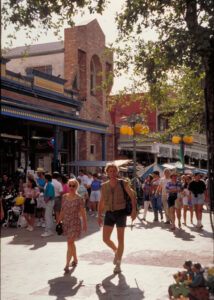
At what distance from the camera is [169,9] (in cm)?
684

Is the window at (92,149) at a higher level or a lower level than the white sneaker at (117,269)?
higher

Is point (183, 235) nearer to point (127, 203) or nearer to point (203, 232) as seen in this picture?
point (203, 232)

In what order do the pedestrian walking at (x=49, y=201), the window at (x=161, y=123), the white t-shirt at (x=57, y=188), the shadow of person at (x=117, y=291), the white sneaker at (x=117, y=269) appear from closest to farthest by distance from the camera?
the shadow of person at (x=117, y=291) < the white sneaker at (x=117, y=269) < the pedestrian walking at (x=49, y=201) < the white t-shirt at (x=57, y=188) < the window at (x=161, y=123)

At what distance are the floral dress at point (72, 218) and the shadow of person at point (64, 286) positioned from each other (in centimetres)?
94

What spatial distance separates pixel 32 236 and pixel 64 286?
5.27 metres

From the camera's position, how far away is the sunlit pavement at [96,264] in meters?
5.75

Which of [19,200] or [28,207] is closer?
[28,207]

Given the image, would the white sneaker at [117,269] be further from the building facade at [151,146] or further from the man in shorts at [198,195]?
the building facade at [151,146]

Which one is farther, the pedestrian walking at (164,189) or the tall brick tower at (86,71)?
the tall brick tower at (86,71)

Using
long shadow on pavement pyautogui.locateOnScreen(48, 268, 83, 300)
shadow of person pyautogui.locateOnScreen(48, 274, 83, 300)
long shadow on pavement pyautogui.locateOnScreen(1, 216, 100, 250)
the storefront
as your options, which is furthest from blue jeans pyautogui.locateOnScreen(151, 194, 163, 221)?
shadow of person pyautogui.locateOnScreen(48, 274, 83, 300)

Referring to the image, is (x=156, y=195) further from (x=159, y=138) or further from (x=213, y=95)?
(x=213, y=95)

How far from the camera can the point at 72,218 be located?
7500mm

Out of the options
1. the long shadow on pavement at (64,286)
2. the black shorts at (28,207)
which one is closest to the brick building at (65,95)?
the black shorts at (28,207)

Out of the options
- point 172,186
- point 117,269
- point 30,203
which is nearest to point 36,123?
point 30,203
